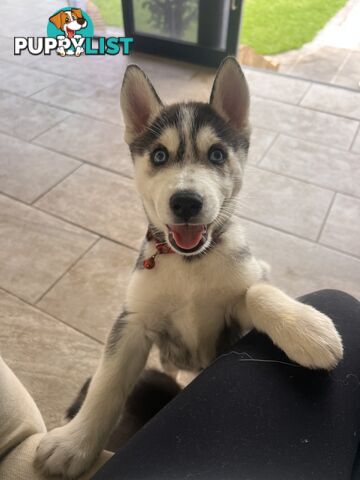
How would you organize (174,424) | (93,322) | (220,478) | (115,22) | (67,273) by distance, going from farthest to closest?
1. (115,22)
2. (67,273)
3. (93,322)
4. (174,424)
5. (220,478)

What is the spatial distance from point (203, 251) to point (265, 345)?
1.55 feet

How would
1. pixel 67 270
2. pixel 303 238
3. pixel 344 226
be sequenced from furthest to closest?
pixel 344 226 → pixel 303 238 → pixel 67 270

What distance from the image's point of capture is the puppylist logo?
6066 millimetres

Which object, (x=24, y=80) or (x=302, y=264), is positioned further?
(x=24, y=80)

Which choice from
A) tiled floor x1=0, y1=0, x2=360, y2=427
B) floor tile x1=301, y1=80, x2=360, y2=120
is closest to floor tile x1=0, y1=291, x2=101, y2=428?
tiled floor x1=0, y1=0, x2=360, y2=427

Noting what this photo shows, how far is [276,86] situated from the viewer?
5.18 metres

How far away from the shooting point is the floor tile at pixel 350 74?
5.84m

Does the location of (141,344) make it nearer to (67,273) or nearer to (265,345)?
(265,345)

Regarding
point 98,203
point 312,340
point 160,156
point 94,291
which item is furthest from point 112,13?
point 312,340

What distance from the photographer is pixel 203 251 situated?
1675 mm

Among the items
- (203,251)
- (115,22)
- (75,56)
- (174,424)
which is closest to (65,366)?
(203,251)

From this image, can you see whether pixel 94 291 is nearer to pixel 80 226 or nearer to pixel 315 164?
pixel 80 226

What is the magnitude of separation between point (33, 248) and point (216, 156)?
1.92 m

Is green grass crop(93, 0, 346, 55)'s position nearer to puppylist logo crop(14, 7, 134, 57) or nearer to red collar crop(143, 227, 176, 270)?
puppylist logo crop(14, 7, 134, 57)
